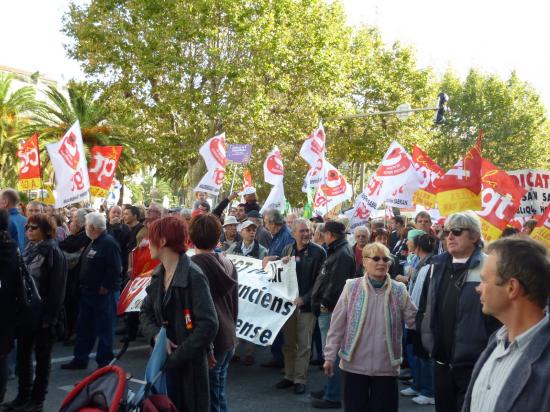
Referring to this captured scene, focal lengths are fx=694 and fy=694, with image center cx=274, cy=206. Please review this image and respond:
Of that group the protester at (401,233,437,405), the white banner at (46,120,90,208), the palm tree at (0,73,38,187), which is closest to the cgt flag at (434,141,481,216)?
the protester at (401,233,437,405)

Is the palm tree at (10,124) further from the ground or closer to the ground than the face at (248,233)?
further from the ground

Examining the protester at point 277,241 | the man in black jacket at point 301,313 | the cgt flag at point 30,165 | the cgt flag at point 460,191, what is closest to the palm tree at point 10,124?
the cgt flag at point 30,165

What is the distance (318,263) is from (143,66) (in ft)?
64.3

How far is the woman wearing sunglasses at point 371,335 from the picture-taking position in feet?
16.4

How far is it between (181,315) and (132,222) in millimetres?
6668

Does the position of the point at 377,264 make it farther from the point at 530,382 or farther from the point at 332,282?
the point at 530,382

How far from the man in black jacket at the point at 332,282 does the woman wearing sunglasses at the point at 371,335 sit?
5.45 ft

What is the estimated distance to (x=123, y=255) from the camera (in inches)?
423

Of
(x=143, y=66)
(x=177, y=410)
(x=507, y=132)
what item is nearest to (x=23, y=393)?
→ (x=177, y=410)

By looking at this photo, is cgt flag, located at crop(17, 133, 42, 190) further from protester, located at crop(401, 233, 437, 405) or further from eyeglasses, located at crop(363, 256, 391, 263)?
eyeglasses, located at crop(363, 256, 391, 263)

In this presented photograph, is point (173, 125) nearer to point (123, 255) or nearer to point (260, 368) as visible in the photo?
point (123, 255)

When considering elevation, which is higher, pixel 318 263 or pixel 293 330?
pixel 318 263

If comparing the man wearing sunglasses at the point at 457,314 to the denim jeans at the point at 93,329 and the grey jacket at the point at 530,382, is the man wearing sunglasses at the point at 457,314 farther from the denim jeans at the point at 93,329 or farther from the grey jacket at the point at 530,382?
the denim jeans at the point at 93,329

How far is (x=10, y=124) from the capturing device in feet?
126
